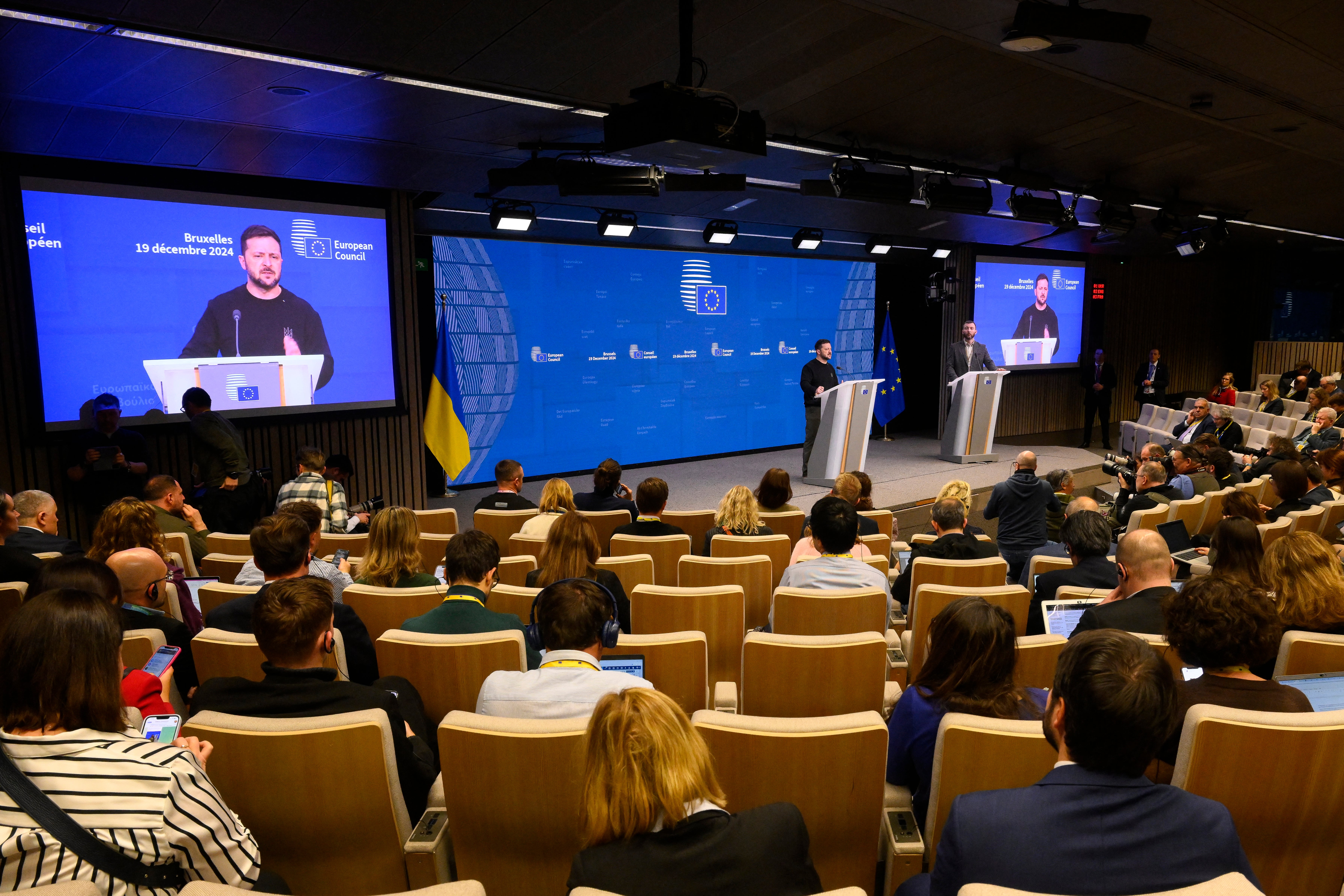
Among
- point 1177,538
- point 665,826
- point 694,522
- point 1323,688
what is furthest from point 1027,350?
point 665,826

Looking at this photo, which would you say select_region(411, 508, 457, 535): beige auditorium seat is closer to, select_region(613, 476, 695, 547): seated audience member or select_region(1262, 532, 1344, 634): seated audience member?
select_region(613, 476, 695, 547): seated audience member

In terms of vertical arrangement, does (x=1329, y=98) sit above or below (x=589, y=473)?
above

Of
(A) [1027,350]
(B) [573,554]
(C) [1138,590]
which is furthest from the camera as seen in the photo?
(A) [1027,350]

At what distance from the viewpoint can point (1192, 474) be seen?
6.78 m

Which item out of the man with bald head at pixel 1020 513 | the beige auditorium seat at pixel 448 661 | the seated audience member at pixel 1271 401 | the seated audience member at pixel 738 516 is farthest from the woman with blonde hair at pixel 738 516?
the seated audience member at pixel 1271 401

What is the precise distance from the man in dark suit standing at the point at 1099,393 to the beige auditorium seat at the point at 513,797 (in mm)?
13788

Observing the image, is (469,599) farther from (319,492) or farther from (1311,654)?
(319,492)

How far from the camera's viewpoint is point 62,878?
5.12ft

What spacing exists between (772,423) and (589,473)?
3.24m

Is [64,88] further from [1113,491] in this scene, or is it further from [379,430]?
[1113,491]

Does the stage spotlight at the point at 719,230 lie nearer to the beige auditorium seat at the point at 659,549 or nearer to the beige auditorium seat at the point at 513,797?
the beige auditorium seat at the point at 659,549

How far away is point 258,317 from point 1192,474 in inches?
299

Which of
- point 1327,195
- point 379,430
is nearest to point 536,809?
point 379,430

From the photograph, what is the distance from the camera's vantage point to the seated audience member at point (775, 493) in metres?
Answer: 5.61
